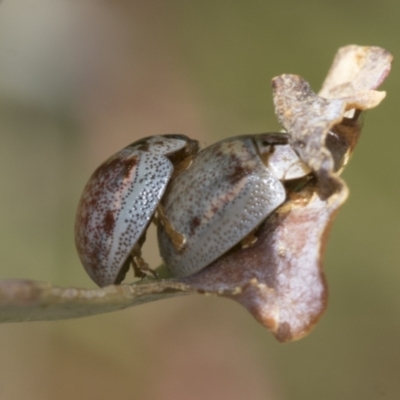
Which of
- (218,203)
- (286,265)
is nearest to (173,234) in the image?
(218,203)

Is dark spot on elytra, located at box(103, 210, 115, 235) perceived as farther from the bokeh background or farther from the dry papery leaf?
the bokeh background

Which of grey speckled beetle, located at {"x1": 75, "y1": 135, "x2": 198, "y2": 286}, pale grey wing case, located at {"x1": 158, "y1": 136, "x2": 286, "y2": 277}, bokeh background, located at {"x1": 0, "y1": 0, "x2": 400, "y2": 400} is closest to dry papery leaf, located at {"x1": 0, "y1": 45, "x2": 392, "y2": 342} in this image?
pale grey wing case, located at {"x1": 158, "y1": 136, "x2": 286, "y2": 277}

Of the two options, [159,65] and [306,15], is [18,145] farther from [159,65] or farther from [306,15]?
[306,15]

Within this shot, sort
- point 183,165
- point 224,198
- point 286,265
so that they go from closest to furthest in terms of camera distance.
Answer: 1. point 286,265
2. point 224,198
3. point 183,165

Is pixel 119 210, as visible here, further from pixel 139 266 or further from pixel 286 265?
pixel 286 265

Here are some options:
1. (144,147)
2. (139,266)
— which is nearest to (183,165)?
(144,147)

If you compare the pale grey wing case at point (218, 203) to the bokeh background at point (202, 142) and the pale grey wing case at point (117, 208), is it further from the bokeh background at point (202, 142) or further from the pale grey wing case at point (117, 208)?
the bokeh background at point (202, 142)

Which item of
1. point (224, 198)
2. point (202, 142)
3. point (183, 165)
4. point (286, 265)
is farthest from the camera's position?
point (202, 142)

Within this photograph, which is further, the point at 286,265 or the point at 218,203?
the point at 218,203

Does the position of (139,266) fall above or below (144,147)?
below
